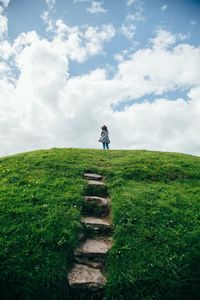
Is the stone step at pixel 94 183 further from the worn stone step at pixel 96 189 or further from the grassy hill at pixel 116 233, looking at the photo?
the grassy hill at pixel 116 233

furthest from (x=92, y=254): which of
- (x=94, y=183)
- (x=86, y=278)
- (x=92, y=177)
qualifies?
(x=92, y=177)

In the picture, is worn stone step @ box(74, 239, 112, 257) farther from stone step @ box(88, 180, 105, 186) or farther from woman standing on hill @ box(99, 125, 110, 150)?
woman standing on hill @ box(99, 125, 110, 150)

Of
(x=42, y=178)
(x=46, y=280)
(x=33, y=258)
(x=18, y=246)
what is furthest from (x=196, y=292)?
(x=42, y=178)

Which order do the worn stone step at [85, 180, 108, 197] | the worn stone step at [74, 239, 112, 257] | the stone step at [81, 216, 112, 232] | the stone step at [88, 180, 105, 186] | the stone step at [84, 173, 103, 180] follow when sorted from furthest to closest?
the stone step at [84, 173, 103, 180], the stone step at [88, 180, 105, 186], the worn stone step at [85, 180, 108, 197], the stone step at [81, 216, 112, 232], the worn stone step at [74, 239, 112, 257]

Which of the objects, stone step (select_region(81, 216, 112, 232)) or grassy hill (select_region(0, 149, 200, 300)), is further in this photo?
stone step (select_region(81, 216, 112, 232))

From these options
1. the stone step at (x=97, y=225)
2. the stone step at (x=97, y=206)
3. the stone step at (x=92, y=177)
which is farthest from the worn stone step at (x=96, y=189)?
the stone step at (x=97, y=225)

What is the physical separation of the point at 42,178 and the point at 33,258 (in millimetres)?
7392

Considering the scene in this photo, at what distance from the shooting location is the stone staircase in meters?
9.33

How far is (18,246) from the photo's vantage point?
34.2 feet

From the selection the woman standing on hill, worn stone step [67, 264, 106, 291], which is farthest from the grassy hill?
the woman standing on hill

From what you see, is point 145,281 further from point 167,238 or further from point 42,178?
point 42,178

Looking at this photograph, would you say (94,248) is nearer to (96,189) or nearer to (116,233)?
(116,233)

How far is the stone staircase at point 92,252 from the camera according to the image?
9.33 meters

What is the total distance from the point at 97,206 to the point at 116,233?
251cm
